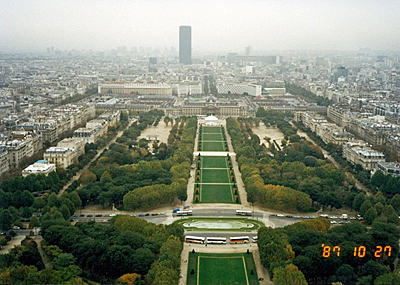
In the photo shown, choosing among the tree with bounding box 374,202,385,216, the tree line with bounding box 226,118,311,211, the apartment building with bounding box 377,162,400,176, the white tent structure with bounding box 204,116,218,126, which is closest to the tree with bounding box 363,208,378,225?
the tree with bounding box 374,202,385,216

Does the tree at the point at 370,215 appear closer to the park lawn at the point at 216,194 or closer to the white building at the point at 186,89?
the park lawn at the point at 216,194

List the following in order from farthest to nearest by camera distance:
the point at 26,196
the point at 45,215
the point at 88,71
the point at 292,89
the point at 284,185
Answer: the point at 88,71 → the point at 292,89 → the point at 284,185 → the point at 26,196 → the point at 45,215

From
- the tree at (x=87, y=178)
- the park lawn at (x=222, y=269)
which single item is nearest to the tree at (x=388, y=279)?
the park lawn at (x=222, y=269)

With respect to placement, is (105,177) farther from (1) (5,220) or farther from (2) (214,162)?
(2) (214,162)

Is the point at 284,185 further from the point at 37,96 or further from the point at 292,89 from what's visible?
the point at 292,89

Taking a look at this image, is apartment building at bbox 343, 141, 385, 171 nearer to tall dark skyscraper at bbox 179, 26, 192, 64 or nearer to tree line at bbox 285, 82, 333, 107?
tree line at bbox 285, 82, 333, 107

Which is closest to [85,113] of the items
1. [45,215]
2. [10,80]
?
[10,80]
